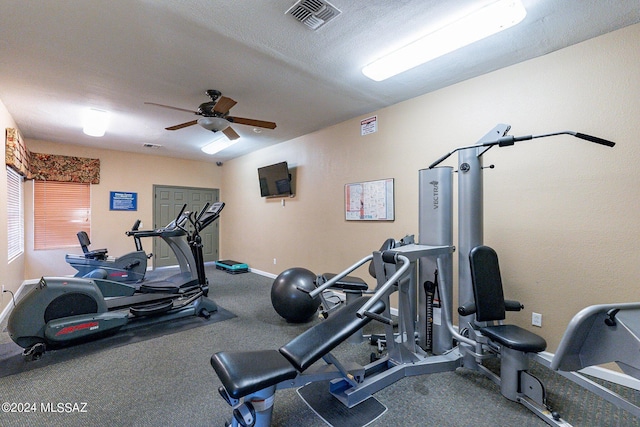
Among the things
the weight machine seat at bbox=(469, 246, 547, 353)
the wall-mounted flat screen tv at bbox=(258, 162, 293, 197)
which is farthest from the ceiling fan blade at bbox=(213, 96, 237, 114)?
the weight machine seat at bbox=(469, 246, 547, 353)

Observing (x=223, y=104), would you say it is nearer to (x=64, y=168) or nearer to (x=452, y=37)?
(x=452, y=37)

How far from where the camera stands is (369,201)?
3.85 metres

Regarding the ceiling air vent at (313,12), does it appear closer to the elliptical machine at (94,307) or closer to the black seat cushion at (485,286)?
the black seat cushion at (485,286)

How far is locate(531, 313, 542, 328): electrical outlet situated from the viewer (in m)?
2.47

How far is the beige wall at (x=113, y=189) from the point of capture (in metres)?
5.13

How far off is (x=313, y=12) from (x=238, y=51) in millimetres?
805

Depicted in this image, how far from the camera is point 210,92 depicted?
10.3ft

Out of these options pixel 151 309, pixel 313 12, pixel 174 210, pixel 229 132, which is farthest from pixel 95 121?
pixel 313 12

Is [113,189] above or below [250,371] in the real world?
above

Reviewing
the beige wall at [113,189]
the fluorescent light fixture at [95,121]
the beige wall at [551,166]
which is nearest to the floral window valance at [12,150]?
the fluorescent light fixture at [95,121]

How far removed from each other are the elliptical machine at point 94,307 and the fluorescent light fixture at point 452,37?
262cm

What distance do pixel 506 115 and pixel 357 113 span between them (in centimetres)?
181

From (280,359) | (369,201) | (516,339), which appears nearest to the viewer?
(280,359)

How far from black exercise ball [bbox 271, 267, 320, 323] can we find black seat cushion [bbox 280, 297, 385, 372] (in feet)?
4.68
